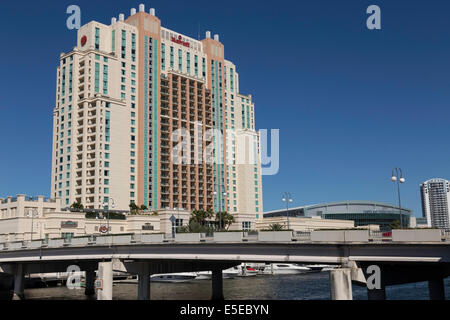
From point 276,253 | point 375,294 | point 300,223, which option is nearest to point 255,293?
point 276,253

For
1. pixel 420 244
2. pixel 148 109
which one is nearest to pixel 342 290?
pixel 420 244

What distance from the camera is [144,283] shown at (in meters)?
64.5

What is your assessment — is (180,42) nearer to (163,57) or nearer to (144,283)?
(163,57)

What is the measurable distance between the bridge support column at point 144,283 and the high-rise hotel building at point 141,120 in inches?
3028

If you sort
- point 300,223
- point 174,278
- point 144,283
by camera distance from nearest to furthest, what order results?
point 144,283
point 174,278
point 300,223

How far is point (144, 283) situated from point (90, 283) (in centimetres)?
2846

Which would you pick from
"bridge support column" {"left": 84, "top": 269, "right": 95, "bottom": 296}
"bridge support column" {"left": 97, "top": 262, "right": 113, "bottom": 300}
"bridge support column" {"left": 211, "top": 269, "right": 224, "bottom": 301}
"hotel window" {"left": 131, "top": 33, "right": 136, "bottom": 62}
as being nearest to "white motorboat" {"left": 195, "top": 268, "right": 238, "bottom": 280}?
"bridge support column" {"left": 84, "top": 269, "right": 95, "bottom": 296}

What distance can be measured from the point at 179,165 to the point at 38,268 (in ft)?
269

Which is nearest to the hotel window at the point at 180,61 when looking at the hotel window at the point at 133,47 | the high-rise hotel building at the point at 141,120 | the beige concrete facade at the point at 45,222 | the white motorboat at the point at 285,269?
the high-rise hotel building at the point at 141,120

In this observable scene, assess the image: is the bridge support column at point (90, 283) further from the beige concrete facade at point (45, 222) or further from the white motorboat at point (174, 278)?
the white motorboat at point (174, 278)

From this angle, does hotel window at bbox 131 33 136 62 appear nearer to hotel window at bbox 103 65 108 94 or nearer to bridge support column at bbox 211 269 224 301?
hotel window at bbox 103 65 108 94

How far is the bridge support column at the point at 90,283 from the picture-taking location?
8762cm

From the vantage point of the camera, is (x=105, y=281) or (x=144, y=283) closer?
(x=105, y=281)
